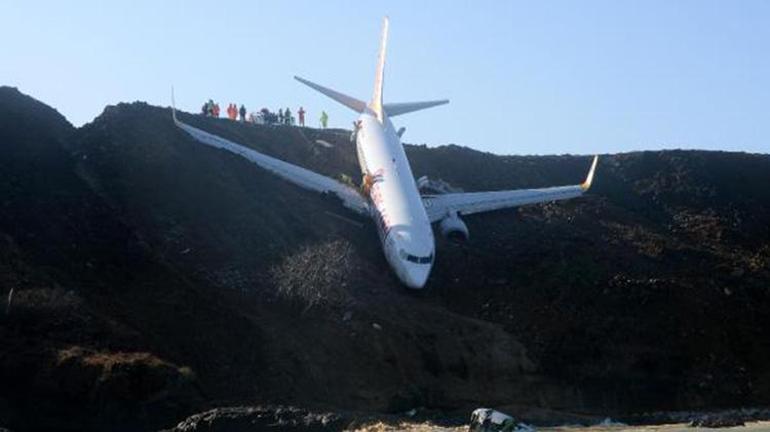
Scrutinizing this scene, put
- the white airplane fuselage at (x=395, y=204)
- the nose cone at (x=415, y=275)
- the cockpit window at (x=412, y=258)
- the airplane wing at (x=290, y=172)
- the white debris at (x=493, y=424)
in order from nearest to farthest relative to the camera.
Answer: the white debris at (x=493, y=424)
the nose cone at (x=415, y=275)
the cockpit window at (x=412, y=258)
the white airplane fuselage at (x=395, y=204)
the airplane wing at (x=290, y=172)

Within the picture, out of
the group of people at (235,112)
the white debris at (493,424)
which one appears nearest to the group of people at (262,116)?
the group of people at (235,112)

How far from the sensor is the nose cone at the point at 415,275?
43812 millimetres

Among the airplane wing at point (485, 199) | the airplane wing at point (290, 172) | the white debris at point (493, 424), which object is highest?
the airplane wing at point (290, 172)

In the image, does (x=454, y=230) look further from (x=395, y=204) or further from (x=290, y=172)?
(x=290, y=172)

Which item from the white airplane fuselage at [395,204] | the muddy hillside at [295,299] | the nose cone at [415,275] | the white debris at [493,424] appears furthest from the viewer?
the white airplane fuselage at [395,204]

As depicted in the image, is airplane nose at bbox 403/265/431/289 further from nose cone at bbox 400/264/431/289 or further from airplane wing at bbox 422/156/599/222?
airplane wing at bbox 422/156/599/222

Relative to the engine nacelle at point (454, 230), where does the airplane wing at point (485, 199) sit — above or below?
above

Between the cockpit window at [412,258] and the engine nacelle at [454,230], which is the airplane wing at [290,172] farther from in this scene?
the cockpit window at [412,258]

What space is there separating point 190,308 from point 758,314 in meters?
23.0

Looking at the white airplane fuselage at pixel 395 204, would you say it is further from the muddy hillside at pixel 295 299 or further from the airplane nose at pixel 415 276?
the muddy hillside at pixel 295 299

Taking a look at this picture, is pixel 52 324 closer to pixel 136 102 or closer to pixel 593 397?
pixel 593 397

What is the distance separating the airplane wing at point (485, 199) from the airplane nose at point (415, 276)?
7.21m

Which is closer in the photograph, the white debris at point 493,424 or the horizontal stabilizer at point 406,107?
the white debris at point 493,424

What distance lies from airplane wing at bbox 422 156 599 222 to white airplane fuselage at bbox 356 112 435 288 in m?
2.22
